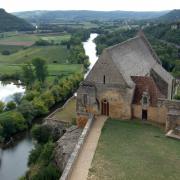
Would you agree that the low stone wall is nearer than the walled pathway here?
Yes

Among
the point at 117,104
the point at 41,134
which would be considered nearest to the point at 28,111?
the point at 41,134

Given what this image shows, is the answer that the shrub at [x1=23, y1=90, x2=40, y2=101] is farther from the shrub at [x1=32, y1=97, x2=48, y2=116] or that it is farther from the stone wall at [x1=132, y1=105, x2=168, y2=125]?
the stone wall at [x1=132, y1=105, x2=168, y2=125]

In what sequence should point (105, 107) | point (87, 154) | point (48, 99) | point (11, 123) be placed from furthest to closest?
point (48, 99) < point (11, 123) < point (105, 107) < point (87, 154)

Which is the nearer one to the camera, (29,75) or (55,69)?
(29,75)

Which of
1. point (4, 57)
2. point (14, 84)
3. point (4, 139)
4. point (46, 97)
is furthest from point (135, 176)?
point (4, 57)

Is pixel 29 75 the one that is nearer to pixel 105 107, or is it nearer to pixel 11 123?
pixel 11 123

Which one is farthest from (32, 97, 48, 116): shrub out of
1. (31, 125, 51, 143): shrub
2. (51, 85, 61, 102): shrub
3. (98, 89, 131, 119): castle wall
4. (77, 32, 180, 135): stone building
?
(98, 89, 131, 119): castle wall
